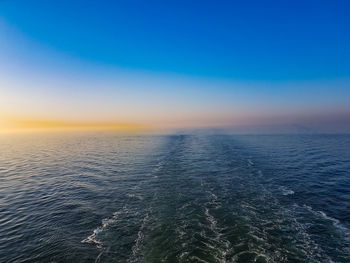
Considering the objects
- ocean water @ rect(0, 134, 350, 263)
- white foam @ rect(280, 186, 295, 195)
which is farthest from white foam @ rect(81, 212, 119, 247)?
white foam @ rect(280, 186, 295, 195)

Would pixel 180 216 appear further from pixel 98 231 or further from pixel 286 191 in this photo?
pixel 286 191

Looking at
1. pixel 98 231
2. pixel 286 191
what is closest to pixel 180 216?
pixel 98 231

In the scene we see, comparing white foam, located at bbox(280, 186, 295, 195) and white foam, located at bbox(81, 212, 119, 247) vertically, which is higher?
white foam, located at bbox(280, 186, 295, 195)

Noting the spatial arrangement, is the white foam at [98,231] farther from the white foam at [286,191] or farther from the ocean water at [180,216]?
the white foam at [286,191]

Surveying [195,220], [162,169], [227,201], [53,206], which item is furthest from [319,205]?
[53,206]

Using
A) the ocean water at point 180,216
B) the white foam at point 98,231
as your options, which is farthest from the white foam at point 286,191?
the white foam at point 98,231

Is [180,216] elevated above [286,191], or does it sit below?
below

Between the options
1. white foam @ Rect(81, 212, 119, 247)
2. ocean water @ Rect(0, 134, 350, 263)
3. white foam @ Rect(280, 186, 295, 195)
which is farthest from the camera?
white foam @ Rect(280, 186, 295, 195)

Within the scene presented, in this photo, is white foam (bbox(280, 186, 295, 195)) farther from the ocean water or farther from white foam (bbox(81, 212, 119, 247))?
white foam (bbox(81, 212, 119, 247))

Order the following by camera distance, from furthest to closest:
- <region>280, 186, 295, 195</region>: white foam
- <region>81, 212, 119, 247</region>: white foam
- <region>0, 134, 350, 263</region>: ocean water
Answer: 1. <region>280, 186, 295, 195</region>: white foam
2. <region>81, 212, 119, 247</region>: white foam
3. <region>0, 134, 350, 263</region>: ocean water
